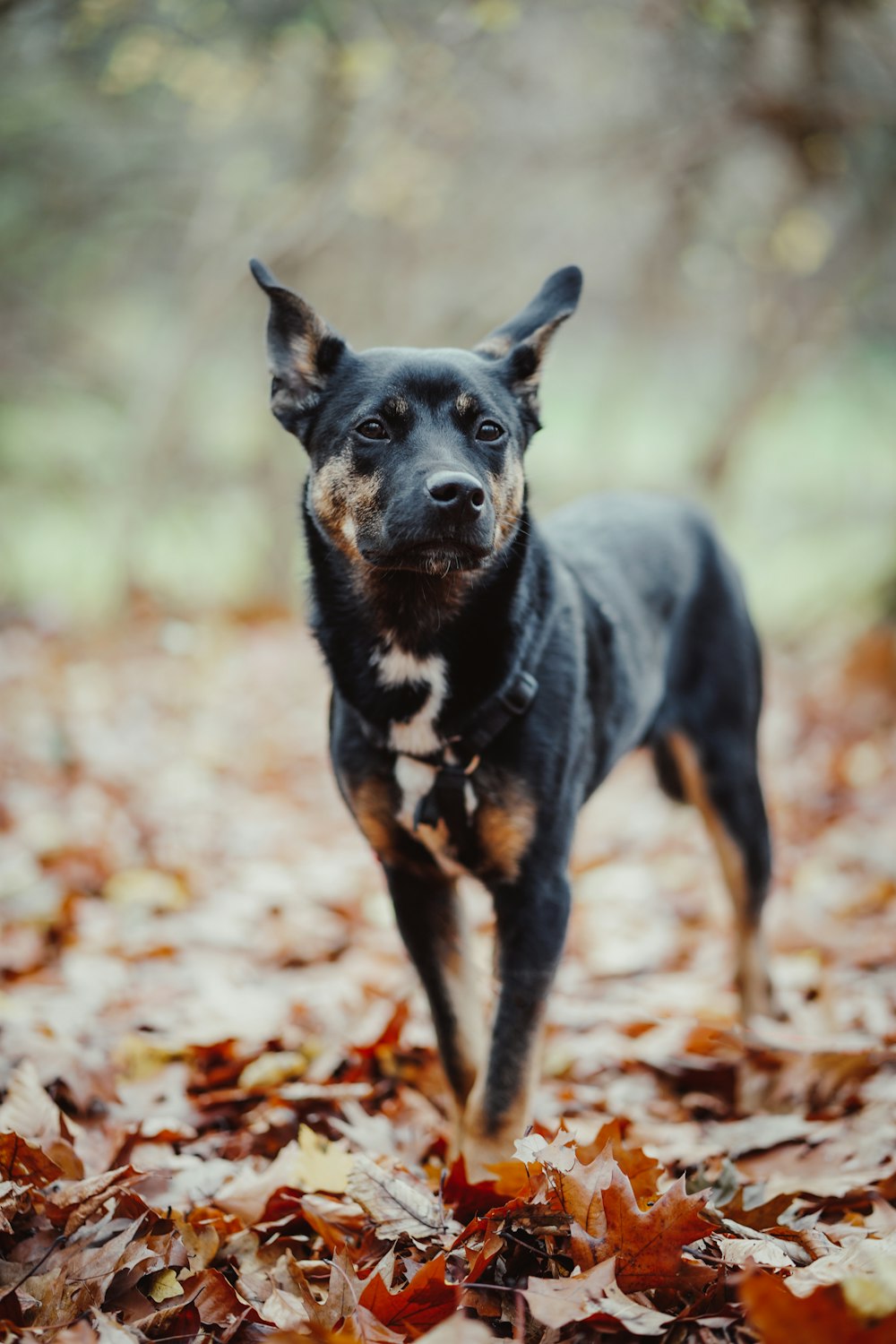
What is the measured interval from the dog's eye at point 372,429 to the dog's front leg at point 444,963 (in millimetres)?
1268

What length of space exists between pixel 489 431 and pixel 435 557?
1.76ft

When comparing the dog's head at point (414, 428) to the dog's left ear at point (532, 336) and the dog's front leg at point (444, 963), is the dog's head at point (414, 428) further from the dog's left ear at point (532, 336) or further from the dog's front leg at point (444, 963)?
the dog's front leg at point (444, 963)

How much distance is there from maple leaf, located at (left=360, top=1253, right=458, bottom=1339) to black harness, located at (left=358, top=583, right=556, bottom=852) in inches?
43.8

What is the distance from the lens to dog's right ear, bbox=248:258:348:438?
317 centimetres

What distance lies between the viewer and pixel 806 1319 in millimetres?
1539

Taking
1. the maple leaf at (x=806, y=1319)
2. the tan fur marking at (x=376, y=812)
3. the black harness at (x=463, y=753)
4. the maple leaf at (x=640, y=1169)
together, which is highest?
the black harness at (x=463, y=753)

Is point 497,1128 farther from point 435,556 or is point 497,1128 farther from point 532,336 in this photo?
point 532,336

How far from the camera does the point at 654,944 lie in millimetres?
4609

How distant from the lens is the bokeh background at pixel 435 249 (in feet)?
24.7

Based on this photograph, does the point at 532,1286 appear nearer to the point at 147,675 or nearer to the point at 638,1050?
the point at 638,1050

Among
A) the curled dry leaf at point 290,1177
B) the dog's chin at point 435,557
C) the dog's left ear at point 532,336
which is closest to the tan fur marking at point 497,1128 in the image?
the curled dry leaf at point 290,1177

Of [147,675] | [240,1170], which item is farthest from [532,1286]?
[147,675]

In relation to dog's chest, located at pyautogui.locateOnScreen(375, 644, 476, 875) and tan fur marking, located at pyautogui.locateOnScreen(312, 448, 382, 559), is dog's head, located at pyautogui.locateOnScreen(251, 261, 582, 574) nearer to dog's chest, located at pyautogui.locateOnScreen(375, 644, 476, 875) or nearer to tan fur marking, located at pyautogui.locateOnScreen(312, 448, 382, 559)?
tan fur marking, located at pyautogui.locateOnScreen(312, 448, 382, 559)

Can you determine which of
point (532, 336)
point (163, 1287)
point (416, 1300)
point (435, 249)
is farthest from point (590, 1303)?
point (435, 249)
